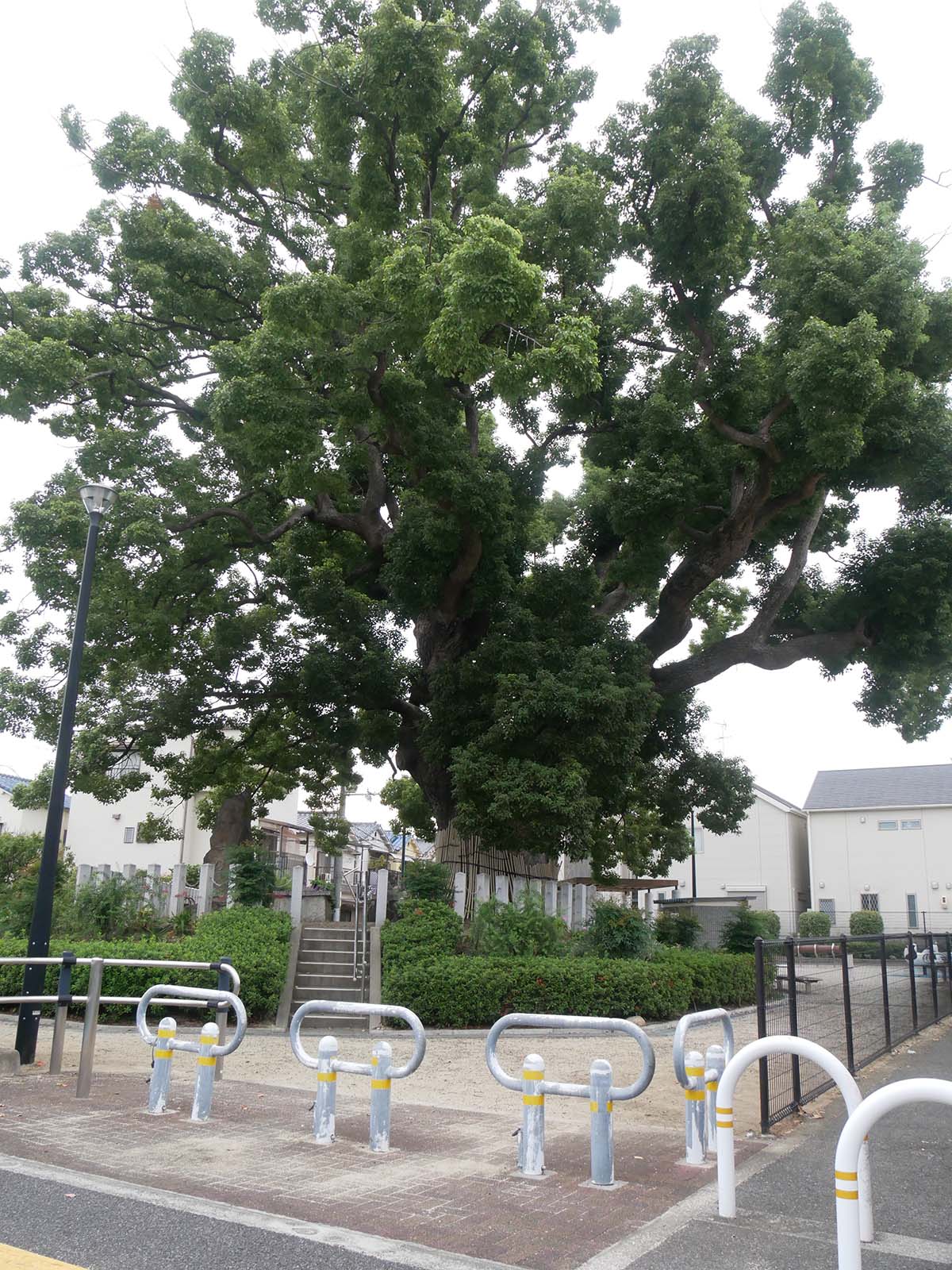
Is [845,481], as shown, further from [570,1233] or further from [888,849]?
[888,849]

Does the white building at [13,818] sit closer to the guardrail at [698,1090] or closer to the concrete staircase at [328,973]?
the concrete staircase at [328,973]

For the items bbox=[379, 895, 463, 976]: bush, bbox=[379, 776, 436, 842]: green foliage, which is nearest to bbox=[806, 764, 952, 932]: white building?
bbox=[379, 776, 436, 842]: green foliage

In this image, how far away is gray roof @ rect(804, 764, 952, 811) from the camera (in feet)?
137

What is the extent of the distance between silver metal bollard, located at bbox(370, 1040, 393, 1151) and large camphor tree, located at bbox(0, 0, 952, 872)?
28.2 ft

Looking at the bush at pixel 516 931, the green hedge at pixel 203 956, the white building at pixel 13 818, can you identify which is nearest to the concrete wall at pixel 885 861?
the bush at pixel 516 931

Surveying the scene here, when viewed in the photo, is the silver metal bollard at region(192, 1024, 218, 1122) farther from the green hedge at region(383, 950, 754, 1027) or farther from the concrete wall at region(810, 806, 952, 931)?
the concrete wall at region(810, 806, 952, 931)

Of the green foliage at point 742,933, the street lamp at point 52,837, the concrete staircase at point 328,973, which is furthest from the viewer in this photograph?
the green foliage at point 742,933

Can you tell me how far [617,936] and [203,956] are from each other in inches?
245

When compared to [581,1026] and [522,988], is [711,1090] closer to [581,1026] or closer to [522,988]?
[581,1026]

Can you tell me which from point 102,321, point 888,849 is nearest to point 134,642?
point 102,321

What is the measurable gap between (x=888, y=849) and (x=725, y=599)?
71.2ft

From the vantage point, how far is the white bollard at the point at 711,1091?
21.2ft

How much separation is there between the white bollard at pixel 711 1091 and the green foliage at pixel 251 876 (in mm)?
10308

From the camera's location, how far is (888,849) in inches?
1645
